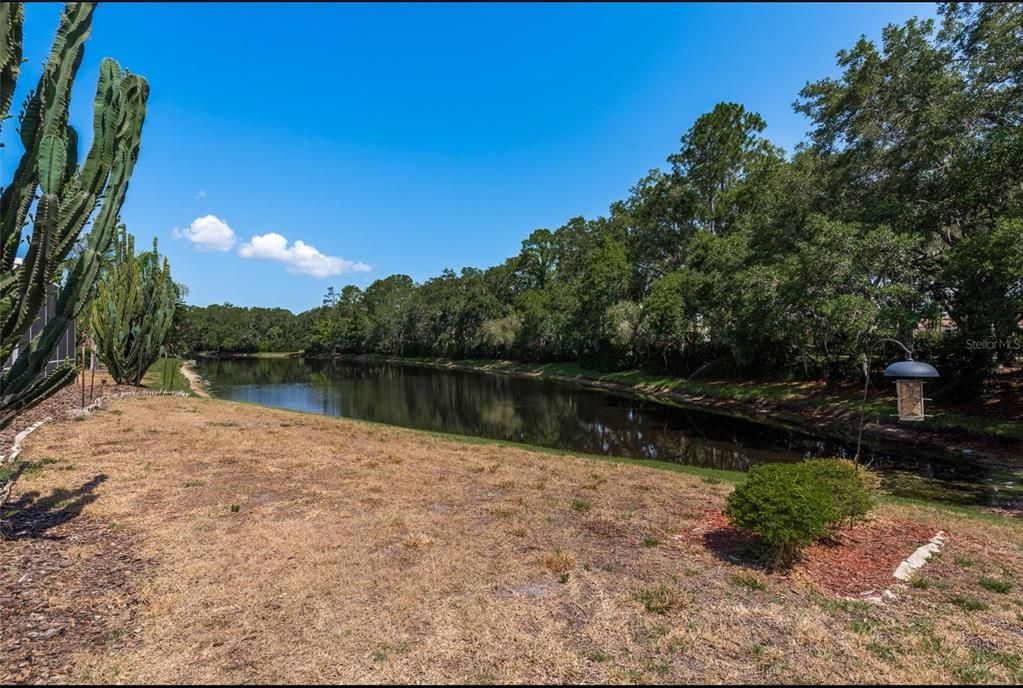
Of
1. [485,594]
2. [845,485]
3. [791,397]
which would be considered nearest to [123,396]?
[485,594]

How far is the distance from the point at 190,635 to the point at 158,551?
2.25 meters

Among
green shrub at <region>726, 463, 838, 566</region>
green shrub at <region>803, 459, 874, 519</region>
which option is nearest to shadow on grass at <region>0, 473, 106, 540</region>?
green shrub at <region>726, 463, 838, 566</region>

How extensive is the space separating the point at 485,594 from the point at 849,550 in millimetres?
4892

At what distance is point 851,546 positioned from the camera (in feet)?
21.3

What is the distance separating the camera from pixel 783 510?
554cm

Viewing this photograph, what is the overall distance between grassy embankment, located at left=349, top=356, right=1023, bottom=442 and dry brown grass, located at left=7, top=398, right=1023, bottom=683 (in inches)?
418

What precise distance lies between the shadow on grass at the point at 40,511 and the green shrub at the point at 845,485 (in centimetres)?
985

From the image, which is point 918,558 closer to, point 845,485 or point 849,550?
point 849,550

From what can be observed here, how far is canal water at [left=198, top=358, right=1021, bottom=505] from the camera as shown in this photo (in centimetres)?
1274

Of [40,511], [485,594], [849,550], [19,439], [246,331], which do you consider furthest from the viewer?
[246,331]

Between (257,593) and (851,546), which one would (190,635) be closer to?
(257,593)

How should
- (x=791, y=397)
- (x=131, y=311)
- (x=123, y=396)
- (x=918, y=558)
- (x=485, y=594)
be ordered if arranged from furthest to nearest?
(x=791, y=397) → (x=131, y=311) → (x=123, y=396) → (x=918, y=558) → (x=485, y=594)

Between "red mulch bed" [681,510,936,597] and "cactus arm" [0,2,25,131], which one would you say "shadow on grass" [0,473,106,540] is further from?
"red mulch bed" [681,510,936,597]

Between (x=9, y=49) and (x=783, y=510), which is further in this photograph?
(x=783, y=510)
